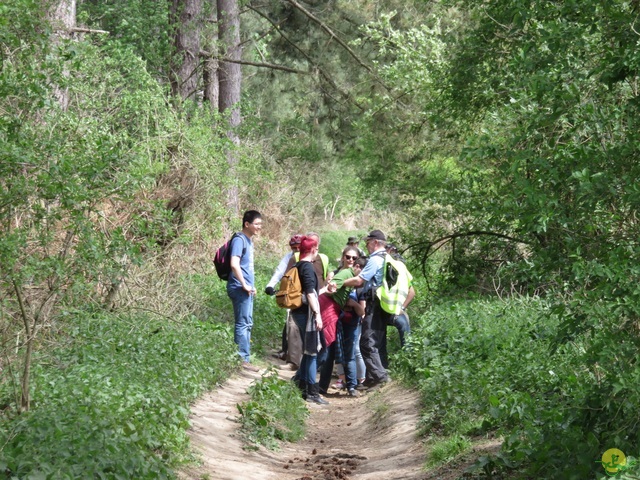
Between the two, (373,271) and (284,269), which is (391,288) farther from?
(284,269)

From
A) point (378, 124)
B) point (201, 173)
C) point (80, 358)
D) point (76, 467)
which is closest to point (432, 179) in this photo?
point (378, 124)

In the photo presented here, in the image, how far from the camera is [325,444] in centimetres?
1098

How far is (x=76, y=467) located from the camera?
638 cm

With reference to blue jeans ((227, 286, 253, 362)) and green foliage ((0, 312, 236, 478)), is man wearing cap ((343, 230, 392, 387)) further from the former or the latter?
green foliage ((0, 312, 236, 478))

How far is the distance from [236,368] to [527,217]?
7479 millimetres

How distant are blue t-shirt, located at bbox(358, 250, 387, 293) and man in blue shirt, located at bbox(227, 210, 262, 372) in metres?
1.55

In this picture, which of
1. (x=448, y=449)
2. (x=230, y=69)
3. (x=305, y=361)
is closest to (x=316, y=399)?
(x=305, y=361)

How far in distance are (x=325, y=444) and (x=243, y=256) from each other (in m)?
3.72

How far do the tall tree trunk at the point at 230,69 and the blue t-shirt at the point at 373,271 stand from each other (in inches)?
362

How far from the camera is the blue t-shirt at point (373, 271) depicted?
13516 mm

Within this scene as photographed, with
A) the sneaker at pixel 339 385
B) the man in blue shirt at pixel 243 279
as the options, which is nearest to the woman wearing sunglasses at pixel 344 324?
the sneaker at pixel 339 385

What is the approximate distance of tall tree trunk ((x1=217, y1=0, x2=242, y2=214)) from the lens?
23.4 meters

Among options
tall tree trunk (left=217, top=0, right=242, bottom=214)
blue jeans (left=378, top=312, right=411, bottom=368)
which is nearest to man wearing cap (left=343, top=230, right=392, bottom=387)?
blue jeans (left=378, top=312, right=411, bottom=368)

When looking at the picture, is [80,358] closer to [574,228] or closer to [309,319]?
[309,319]
